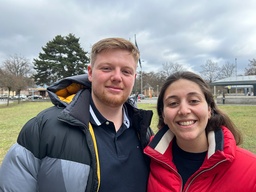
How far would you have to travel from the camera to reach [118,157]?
1905 mm

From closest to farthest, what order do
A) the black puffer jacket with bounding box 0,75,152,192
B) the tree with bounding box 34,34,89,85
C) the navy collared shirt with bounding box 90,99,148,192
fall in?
the black puffer jacket with bounding box 0,75,152,192 < the navy collared shirt with bounding box 90,99,148,192 < the tree with bounding box 34,34,89,85

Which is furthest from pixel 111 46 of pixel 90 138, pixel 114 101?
pixel 90 138

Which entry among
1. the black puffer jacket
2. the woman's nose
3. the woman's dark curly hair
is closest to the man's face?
the black puffer jacket

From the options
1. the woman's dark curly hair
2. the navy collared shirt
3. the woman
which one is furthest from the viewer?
the woman's dark curly hair

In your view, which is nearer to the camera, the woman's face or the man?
the man

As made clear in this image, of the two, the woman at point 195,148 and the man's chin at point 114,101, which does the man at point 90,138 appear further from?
the woman at point 195,148

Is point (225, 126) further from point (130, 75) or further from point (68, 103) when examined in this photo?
point (68, 103)

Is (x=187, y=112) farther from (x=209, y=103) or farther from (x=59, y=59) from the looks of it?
(x=59, y=59)

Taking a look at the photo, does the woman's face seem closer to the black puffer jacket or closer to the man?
the man

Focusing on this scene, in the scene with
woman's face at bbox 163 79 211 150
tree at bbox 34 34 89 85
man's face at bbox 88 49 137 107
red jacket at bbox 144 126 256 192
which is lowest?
red jacket at bbox 144 126 256 192

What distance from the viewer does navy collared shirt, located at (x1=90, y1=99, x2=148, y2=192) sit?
1.82 metres

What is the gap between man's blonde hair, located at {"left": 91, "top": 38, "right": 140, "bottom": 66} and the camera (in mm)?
2107

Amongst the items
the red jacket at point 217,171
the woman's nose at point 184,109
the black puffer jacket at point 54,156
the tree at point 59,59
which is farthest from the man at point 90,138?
the tree at point 59,59

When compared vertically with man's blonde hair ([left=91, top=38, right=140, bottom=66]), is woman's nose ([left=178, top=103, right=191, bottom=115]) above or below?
below
